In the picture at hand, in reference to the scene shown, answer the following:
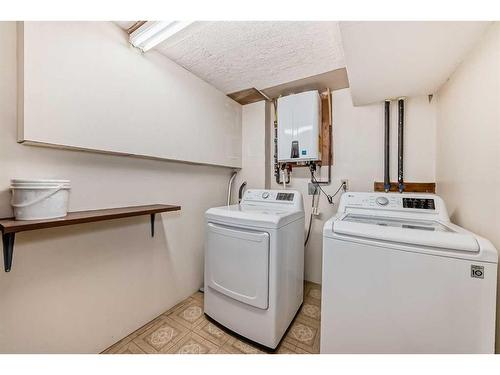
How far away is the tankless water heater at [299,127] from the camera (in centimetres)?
200

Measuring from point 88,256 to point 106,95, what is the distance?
Answer: 1.02m

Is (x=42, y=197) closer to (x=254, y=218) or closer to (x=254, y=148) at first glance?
(x=254, y=218)

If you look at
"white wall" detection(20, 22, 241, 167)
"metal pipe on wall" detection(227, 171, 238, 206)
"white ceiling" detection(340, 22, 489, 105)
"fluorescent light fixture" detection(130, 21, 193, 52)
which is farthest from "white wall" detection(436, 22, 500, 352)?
"metal pipe on wall" detection(227, 171, 238, 206)

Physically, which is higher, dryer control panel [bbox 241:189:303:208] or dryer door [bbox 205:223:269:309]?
dryer control panel [bbox 241:189:303:208]

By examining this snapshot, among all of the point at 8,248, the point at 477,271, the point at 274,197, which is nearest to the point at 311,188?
the point at 274,197

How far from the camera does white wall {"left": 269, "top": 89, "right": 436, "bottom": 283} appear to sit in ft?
5.96

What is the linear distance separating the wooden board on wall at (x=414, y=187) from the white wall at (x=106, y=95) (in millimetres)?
1738

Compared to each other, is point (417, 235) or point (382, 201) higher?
point (382, 201)

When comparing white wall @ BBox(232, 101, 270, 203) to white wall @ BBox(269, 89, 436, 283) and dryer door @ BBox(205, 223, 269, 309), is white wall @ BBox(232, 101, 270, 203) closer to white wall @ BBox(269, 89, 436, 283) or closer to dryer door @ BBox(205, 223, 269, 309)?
white wall @ BBox(269, 89, 436, 283)

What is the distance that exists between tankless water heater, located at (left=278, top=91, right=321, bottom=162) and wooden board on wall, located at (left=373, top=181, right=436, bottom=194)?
640mm

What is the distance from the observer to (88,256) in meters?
1.26

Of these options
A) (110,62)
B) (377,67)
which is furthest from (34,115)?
(377,67)

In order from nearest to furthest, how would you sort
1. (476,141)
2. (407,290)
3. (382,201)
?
(407,290), (476,141), (382,201)
